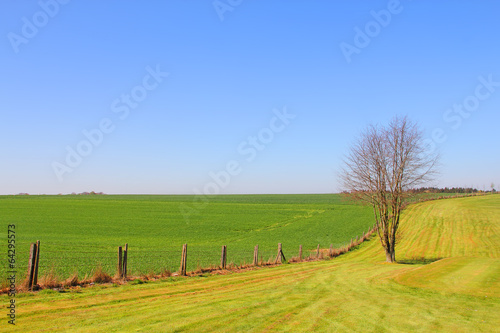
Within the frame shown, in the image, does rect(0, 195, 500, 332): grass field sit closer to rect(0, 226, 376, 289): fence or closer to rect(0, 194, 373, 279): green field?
rect(0, 226, 376, 289): fence

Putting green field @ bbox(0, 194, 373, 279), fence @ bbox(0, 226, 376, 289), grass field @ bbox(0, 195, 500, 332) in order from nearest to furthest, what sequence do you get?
grass field @ bbox(0, 195, 500, 332), fence @ bbox(0, 226, 376, 289), green field @ bbox(0, 194, 373, 279)

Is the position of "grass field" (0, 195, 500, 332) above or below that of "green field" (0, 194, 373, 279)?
above

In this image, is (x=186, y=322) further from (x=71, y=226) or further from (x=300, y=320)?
(x=71, y=226)

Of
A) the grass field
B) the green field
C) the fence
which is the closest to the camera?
the grass field

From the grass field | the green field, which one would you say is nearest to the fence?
the green field

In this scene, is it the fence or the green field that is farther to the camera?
the green field

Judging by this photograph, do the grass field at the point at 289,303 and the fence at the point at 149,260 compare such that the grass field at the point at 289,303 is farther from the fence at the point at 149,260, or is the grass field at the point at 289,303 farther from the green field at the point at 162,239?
the green field at the point at 162,239

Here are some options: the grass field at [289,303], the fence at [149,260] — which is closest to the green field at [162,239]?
the fence at [149,260]

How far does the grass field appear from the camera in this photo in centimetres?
888

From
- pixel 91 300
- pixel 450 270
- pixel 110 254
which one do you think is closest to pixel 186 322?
pixel 91 300

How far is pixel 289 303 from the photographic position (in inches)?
442

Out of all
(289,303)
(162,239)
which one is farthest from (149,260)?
(289,303)

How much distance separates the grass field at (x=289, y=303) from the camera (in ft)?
29.1

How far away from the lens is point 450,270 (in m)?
17.6
